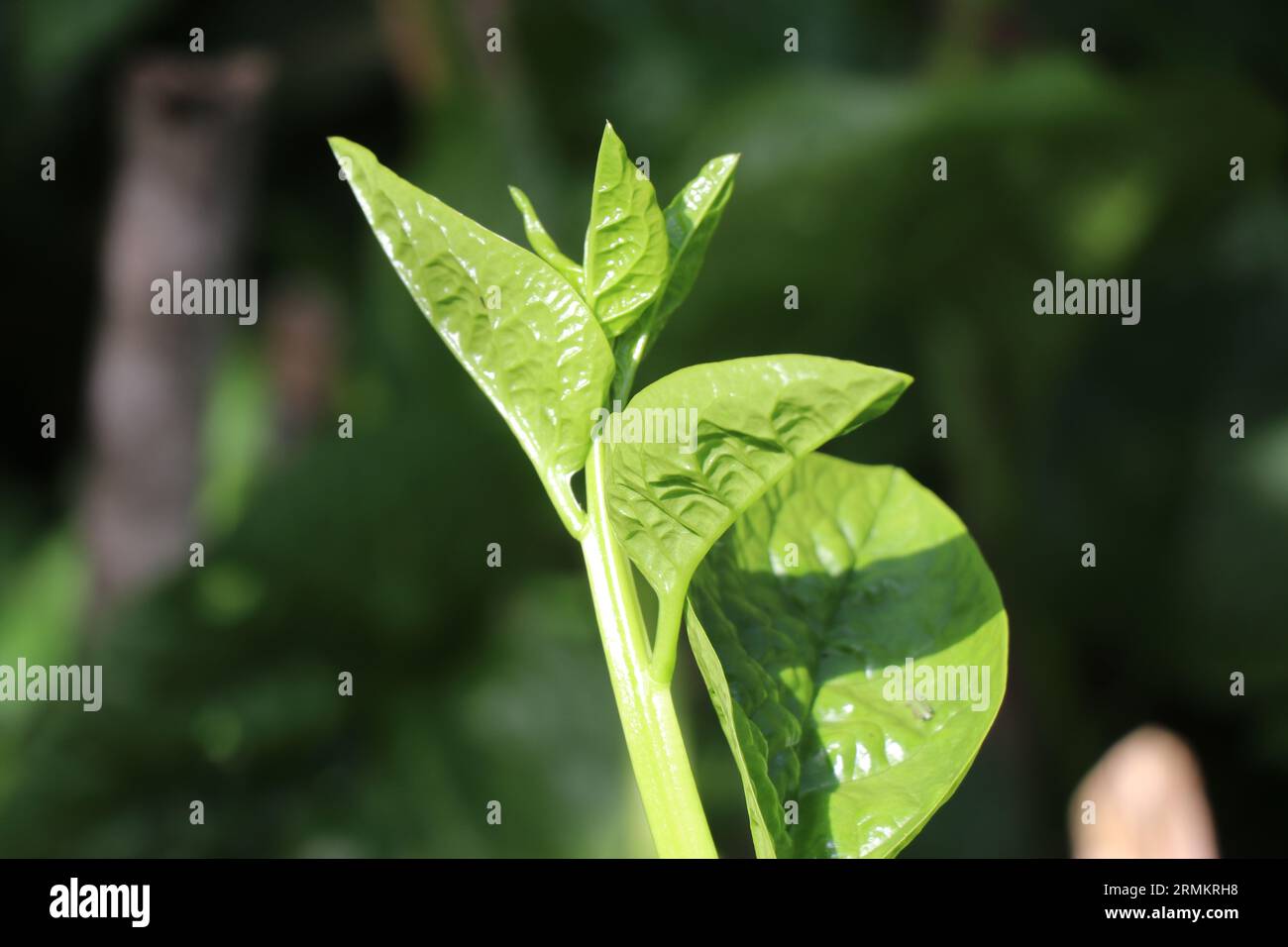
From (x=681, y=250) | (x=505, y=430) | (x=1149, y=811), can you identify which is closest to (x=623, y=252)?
(x=681, y=250)

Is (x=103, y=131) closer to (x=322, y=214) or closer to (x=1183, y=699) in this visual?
(x=322, y=214)

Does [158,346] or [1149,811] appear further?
[158,346]

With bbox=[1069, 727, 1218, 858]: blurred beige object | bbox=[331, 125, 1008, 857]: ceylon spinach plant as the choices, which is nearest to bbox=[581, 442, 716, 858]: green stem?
bbox=[331, 125, 1008, 857]: ceylon spinach plant

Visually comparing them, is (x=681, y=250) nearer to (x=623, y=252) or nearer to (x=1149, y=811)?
(x=623, y=252)

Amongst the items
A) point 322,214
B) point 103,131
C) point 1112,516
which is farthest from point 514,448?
point 103,131

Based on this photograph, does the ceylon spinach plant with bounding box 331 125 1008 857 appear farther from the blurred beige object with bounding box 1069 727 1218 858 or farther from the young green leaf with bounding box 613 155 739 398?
the blurred beige object with bounding box 1069 727 1218 858

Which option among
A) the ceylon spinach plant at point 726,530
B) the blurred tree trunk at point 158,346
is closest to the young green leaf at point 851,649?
the ceylon spinach plant at point 726,530

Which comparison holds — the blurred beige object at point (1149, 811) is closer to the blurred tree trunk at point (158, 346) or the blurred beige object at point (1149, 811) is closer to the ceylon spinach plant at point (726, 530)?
the ceylon spinach plant at point (726, 530)
